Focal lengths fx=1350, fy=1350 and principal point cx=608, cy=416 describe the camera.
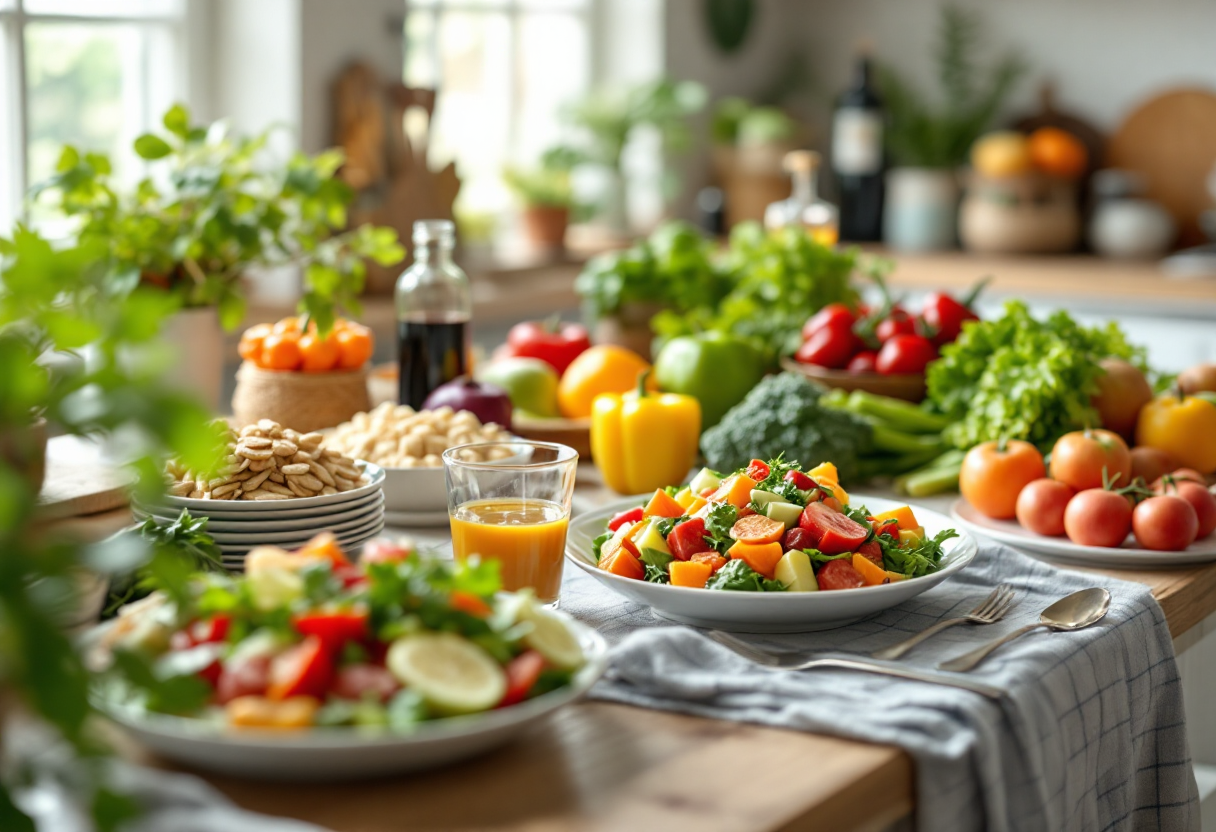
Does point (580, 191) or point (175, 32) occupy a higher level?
point (175, 32)

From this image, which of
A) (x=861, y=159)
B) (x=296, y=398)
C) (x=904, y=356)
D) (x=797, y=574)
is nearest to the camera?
(x=797, y=574)

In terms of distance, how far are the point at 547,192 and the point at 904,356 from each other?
244 centimetres

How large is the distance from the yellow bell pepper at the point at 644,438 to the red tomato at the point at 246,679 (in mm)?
868

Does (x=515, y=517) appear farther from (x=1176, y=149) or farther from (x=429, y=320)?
(x=1176, y=149)

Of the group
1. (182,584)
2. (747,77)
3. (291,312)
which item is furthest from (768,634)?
(747,77)

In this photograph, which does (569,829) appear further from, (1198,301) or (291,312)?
(1198,301)

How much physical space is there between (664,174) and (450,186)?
1221 millimetres

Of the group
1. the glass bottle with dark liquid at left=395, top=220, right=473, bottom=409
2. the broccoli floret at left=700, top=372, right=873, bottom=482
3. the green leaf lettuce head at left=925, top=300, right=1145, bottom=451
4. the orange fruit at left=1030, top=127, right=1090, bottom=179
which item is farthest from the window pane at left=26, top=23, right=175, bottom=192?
the orange fruit at left=1030, top=127, right=1090, bottom=179

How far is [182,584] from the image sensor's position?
693mm

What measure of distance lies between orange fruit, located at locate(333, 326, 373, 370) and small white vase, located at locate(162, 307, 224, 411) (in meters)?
0.19

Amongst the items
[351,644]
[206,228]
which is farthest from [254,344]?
[351,644]

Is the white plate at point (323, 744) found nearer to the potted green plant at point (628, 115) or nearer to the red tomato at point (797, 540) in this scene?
the red tomato at point (797, 540)

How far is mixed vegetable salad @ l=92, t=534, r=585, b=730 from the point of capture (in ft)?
2.71

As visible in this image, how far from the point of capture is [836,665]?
1.09 metres
